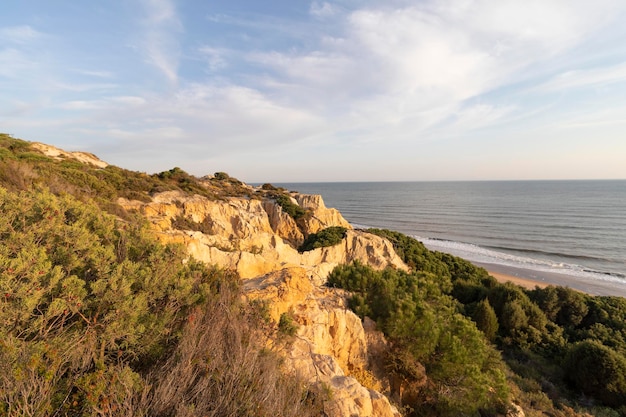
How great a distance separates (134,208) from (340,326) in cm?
1279

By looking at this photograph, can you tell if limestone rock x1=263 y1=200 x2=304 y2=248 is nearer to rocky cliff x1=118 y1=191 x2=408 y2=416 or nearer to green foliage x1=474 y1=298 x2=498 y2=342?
rocky cliff x1=118 y1=191 x2=408 y2=416

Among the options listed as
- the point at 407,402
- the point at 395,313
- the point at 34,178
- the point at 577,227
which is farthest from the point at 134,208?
the point at 577,227

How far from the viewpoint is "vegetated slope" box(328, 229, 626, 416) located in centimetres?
732

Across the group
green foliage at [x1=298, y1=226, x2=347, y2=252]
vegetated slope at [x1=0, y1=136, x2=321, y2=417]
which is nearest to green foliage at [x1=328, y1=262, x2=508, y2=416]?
vegetated slope at [x1=0, y1=136, x2=321, y2=417]

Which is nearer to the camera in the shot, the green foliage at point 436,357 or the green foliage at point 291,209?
the green foliage at point 436,357

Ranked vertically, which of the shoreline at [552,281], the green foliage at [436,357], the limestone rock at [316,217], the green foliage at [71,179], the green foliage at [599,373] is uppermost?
the green foliage at [71,179]

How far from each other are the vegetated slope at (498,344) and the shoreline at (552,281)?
8.91m

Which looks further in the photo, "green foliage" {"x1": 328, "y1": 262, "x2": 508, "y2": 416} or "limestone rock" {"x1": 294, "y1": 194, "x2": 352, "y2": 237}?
"limestone rock" {"x1": 294, "y1": 194, "x2": 352, "y2": 237}

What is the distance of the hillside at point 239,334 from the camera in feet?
9.95

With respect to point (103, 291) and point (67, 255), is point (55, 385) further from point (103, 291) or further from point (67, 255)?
point (67, 255)

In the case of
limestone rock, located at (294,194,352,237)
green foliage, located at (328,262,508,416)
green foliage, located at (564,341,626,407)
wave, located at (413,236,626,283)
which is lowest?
wave, located at (413,236,626,283)

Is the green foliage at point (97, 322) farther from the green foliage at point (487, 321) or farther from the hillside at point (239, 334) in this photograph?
the green foliage at point (487, 321)

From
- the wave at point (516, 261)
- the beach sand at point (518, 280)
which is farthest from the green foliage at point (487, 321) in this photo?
the wave at point (516, 261)

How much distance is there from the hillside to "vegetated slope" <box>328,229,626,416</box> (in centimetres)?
5
